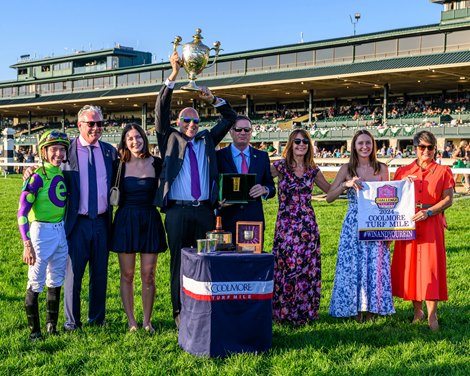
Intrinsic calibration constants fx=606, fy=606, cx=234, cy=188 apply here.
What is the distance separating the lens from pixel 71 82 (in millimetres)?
70250

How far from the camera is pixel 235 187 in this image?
5246mm

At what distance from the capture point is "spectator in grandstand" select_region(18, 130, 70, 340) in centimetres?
499

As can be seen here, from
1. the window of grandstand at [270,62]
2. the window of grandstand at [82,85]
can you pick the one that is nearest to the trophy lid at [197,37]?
the window of grandstand at [270,62]

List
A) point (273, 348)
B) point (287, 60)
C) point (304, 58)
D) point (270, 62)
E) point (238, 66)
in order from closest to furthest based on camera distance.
Result: point (273, 348) → point (304, 58) → point (287, 60) → point (270, 62) → point (238, 66)

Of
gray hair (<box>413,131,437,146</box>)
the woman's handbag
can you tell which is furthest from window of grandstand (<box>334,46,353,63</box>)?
the woman's handbag

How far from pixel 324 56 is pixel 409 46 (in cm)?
733

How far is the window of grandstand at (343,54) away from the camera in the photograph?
46.4m

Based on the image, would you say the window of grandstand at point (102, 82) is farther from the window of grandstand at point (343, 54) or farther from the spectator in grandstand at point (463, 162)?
the spectator in grandstand at point (463, 162)

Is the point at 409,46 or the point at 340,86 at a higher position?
the point at 409,46

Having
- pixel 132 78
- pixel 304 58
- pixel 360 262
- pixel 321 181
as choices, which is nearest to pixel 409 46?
pixel 304 58

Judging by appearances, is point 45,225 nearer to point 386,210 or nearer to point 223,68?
point 386,210

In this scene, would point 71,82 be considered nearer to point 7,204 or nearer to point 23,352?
point 7,204

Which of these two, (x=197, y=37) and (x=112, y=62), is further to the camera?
(x=112, y=62)

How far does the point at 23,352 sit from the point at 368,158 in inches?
140
